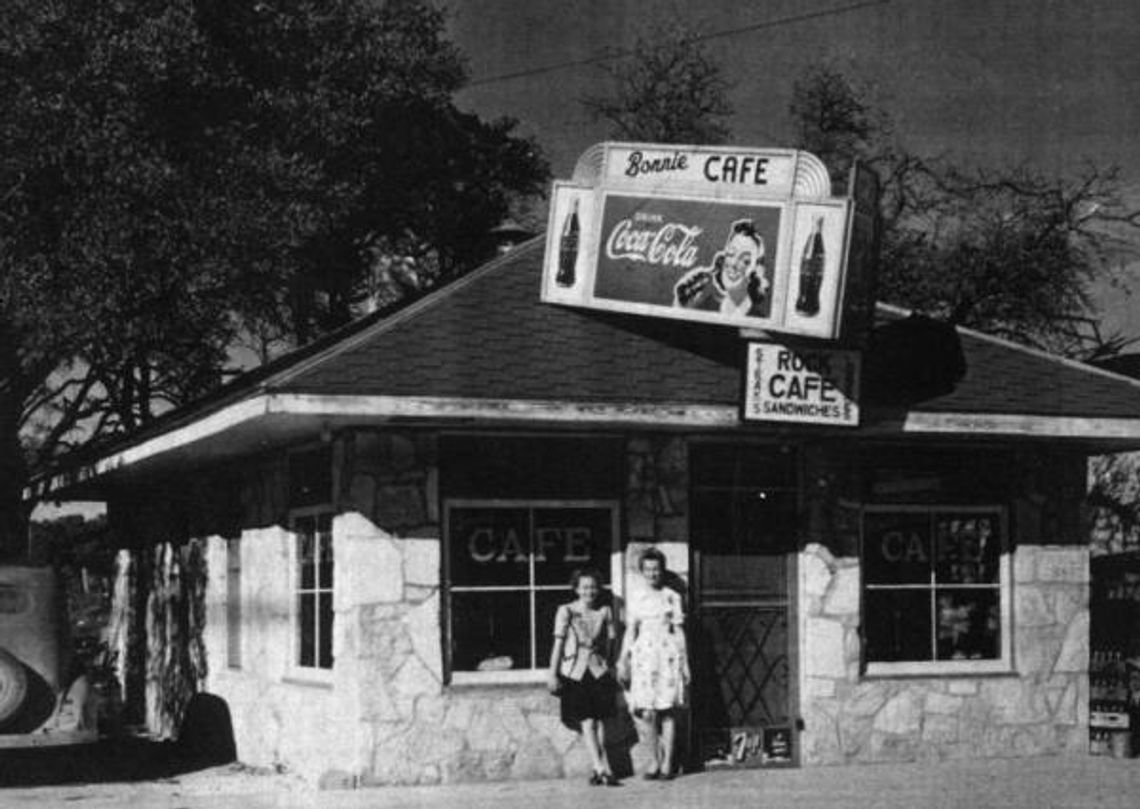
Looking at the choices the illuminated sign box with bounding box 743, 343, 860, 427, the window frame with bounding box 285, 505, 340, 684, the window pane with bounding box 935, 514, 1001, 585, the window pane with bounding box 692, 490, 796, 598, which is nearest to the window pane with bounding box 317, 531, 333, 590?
the window frame with bounding box 285, 505, 340, 684

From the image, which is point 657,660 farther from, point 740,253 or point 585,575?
point 740,253

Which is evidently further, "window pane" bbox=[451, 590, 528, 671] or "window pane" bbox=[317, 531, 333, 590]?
"window pane" bbox=[317, 531, 333, 590]

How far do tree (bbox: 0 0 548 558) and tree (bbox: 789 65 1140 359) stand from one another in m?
7.59

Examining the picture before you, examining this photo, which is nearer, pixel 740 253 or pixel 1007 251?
pixel 740 253

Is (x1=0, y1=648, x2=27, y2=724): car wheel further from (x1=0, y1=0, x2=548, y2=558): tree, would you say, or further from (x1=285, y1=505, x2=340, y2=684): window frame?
(x1=0, y1=0, x2=548, y2=558): tree

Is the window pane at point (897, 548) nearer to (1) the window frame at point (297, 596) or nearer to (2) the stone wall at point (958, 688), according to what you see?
(2) the stone wall at point (958, 688)

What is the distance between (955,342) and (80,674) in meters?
7.47

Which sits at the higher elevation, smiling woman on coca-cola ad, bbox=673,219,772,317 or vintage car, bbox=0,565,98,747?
smiling woman on coca-cola ad, bbox=673,219,772,317

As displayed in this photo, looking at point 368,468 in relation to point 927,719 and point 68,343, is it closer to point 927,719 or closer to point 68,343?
point 927,719

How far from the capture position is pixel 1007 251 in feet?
89.7

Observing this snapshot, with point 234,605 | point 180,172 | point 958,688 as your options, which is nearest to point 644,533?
point 958,688

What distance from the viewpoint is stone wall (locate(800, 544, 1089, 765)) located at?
546 inches

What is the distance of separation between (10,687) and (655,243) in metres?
5.97

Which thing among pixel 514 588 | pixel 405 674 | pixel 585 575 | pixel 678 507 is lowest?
pixel 405 674
